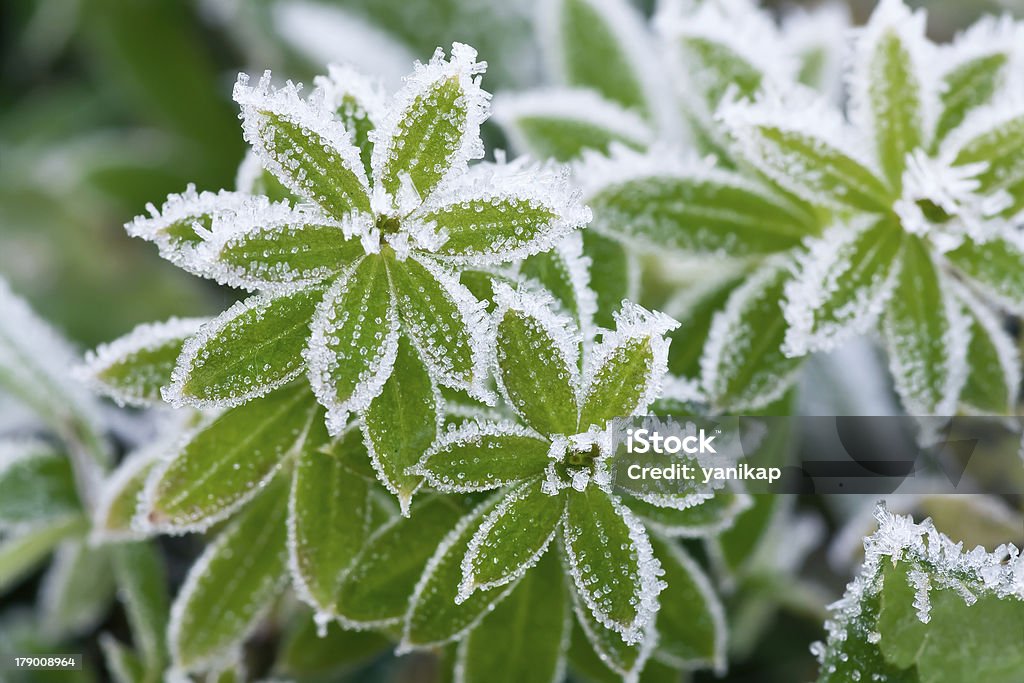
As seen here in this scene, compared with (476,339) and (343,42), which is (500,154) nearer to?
(476,339)

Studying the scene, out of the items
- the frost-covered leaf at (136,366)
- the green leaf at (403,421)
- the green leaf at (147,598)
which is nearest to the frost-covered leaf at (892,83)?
the green leaf at (403,421)

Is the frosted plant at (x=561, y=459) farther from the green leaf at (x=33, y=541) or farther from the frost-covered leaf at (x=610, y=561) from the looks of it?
the green leaf at (x=33, y=541)

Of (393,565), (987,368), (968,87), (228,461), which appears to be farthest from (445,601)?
(968,87)

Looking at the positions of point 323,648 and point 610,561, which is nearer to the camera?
point 610,561

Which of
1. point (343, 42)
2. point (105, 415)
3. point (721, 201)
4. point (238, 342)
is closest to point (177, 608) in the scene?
point (238, 342)

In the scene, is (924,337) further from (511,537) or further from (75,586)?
(75,586)

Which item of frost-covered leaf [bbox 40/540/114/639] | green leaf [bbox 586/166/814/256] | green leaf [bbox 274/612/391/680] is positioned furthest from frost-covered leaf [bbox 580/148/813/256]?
frost-covered leaf [bbox 40/540/114/639]

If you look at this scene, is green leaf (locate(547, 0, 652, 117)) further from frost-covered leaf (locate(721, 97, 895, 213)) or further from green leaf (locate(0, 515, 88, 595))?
green leaf (locate(0, 515, 88, 595))
